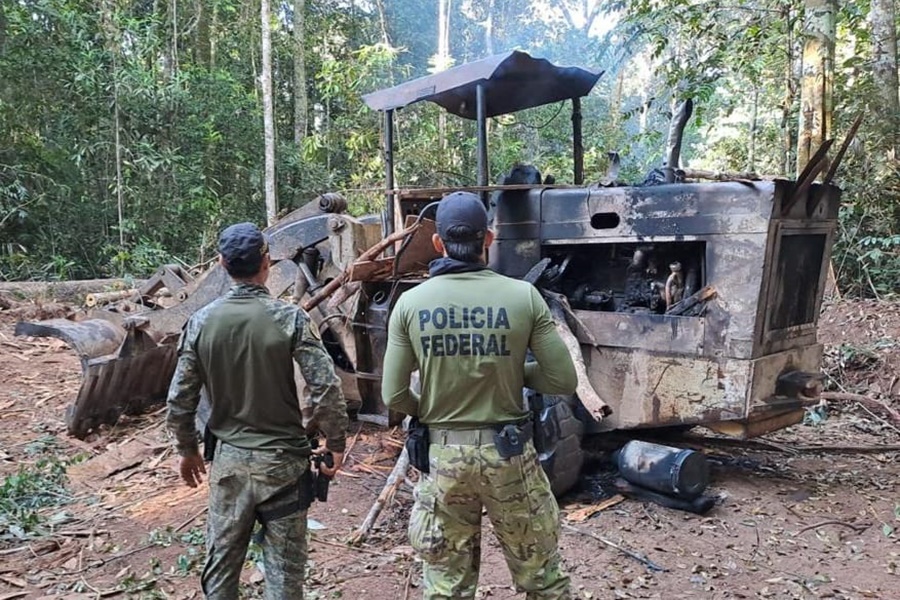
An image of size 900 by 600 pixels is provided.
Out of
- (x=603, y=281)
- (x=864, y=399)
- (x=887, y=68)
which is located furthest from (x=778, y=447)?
(x=887, y=68)

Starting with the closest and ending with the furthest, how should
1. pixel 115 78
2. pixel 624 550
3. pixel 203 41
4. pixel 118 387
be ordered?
pixel 624 550 < pixel 118 387 < pixel 115 78 < pixel 203 41

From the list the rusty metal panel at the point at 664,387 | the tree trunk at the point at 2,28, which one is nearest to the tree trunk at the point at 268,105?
the tree trunk at the point at 2,28

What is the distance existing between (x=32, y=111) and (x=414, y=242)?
968 cm

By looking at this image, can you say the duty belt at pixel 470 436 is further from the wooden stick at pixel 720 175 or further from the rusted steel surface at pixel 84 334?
the rusted steel surface at pixel 84 334

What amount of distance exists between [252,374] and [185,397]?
12.1 inches

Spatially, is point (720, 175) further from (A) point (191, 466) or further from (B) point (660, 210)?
(A) point (191, 466)

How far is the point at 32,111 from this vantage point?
1180cm

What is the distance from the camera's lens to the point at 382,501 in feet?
13.1

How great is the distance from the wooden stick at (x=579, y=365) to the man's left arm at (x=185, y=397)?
195 centimetres

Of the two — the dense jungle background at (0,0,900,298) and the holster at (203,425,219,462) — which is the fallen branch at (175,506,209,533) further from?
the dense jungle background at (0,0,900,298)

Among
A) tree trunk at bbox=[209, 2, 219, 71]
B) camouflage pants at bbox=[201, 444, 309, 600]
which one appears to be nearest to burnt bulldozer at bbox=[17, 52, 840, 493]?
camouflage pants at bbox=[201, 444, 309, 600]

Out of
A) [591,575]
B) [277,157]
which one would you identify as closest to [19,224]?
[277,157]

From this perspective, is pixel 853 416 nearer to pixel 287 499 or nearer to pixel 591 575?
pixel 591 575

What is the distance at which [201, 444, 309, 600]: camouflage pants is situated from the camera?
267 centimetres
